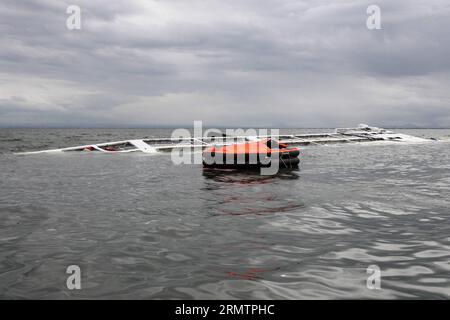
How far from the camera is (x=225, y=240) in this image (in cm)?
752

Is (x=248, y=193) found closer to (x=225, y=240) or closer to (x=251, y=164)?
(x=225, y=240)

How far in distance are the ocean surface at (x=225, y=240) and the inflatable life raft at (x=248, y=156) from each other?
175 inches

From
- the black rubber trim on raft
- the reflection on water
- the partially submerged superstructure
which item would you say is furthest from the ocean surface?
the partially submerged superstructure

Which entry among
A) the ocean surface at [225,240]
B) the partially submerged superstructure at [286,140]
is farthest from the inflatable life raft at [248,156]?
the partially submerged superstructure at [286,140]

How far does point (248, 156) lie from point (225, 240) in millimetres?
11637

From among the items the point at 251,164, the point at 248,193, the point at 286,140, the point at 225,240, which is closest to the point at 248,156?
the point at 251,164

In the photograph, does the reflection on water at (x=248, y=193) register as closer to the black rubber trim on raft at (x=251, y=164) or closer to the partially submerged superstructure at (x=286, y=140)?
the black rubber trim on raft at (x=251, y=164)
